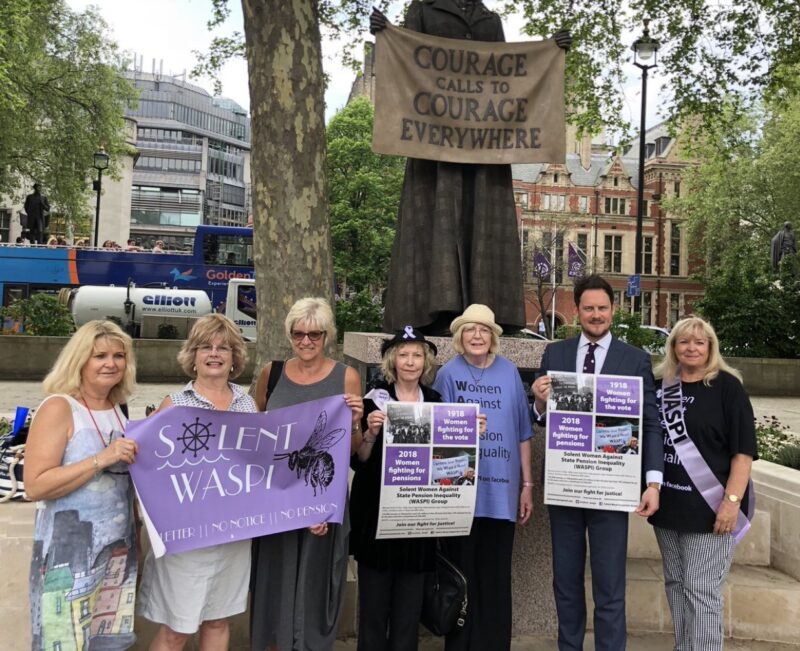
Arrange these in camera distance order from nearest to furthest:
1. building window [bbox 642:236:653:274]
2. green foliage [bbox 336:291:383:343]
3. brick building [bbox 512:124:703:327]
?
green foliage [bbox 336:291:383:343] → brick building [bbox 512:124:703:327] → building window [bbox 642:236:653:274]

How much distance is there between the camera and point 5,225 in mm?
47375

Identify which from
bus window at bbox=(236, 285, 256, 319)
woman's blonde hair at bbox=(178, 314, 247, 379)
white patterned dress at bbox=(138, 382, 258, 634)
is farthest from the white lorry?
white patterned dress at bbox=(138, 382, 258, 634)

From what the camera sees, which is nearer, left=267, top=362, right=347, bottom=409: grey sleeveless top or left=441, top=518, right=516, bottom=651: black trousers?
left=267, top=362, right=347, bottom=409: grey sleeveless top

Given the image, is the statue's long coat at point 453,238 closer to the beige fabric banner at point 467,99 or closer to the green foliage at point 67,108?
the beige fabric banner at point 467,99

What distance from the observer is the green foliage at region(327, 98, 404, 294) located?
36844mm

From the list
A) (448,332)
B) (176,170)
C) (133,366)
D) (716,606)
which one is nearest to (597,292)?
(448,332)

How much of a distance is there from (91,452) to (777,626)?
403 cm

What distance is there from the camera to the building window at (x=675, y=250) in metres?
60.4

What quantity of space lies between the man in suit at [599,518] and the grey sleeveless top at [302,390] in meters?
0.95

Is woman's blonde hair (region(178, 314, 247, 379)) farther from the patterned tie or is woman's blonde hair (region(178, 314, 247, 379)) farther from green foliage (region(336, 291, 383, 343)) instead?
green foliage (region(336, 291, 383, 343))

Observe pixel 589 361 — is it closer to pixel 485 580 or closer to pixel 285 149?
pixel 485 580

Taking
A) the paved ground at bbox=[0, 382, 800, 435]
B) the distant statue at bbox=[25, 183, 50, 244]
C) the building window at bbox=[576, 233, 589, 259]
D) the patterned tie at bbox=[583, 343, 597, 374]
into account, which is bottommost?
the paved ground at bbox=[0, 382, 800, 435]

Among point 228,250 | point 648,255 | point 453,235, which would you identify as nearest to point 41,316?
point 228,250

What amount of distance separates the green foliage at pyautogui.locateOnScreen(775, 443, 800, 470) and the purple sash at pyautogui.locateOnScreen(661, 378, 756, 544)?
2911 millimetres
